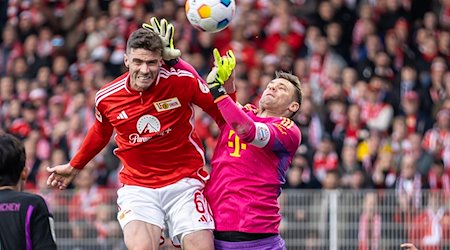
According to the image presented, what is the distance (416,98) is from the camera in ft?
58.0

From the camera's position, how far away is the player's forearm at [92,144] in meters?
Answer: 10.5

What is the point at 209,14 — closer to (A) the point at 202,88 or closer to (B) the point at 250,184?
(A) the point at 202,88

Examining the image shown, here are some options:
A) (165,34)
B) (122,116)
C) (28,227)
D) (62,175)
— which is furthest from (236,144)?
(28,227)

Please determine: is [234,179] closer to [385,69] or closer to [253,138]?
[253,138]

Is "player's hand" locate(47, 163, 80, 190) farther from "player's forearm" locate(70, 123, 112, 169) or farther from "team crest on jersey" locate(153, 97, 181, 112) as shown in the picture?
"team crest on jersey" locate(153, 97, 181, 112)

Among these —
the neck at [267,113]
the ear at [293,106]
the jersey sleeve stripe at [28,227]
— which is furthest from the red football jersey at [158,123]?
the jersey sleeve stripe at [28,227]

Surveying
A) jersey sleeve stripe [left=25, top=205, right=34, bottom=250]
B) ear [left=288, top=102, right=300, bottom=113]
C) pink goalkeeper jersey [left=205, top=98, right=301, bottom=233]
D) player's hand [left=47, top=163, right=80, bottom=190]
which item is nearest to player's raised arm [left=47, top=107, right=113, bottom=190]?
player's hand [left=47, top=163, right=80, bottom=190]

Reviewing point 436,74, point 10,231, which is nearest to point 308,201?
point 436,74

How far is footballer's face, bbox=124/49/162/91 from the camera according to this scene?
32.1ft

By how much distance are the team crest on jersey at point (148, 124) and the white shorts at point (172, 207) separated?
0.47 m

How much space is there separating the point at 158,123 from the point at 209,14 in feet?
3.19

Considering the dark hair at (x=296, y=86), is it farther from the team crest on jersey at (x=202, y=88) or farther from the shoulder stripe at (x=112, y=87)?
the shoulder stripe at (x=112, y=87)

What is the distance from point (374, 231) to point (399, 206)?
16.7 inches

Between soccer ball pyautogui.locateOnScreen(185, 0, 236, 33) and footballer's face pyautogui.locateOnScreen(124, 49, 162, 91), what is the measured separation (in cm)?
57
